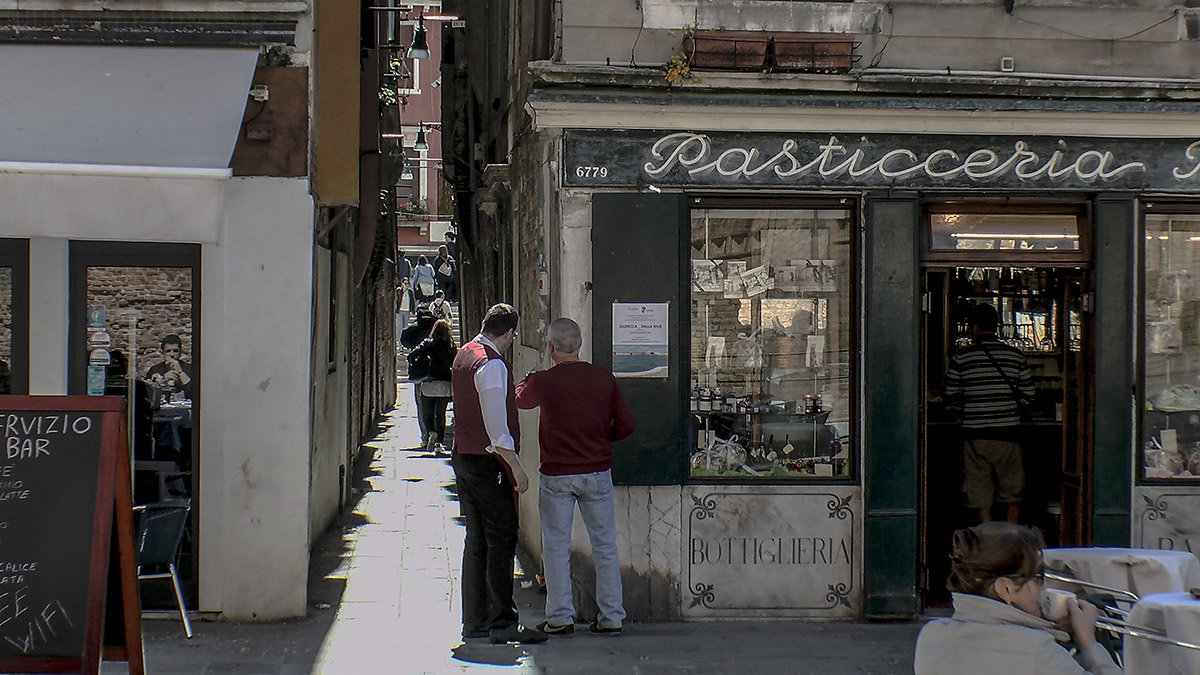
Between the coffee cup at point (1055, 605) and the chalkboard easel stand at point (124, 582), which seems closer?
the coffee cup at point (1055, 605)

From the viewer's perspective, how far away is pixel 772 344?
329 inches

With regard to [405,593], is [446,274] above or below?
above

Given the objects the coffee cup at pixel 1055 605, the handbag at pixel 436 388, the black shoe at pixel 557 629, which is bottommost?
the black shoe at pixel 557 629

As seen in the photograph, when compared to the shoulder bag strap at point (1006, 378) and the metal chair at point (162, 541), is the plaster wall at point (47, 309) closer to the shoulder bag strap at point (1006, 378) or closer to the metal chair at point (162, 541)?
the metal chair at point (162, 541)

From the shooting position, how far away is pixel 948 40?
8.20 m

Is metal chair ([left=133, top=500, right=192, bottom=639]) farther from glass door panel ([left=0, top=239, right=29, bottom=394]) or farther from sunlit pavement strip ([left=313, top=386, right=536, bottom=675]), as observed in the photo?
glass door panel ([left=0, top=239, right=29, bottom=394])

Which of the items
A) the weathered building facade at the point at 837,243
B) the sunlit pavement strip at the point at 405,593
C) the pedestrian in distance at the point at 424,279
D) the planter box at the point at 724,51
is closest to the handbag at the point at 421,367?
the sunlit pavement strip at the point at 405,593

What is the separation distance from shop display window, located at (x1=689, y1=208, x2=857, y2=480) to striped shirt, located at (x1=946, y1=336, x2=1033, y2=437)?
1.37 m

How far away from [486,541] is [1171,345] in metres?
4.56

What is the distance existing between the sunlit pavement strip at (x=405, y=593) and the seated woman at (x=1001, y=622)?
11.9 ft

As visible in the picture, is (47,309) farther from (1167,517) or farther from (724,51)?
(1167,517)

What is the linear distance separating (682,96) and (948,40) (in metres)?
1.77

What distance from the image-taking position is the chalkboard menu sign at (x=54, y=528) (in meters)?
5.76

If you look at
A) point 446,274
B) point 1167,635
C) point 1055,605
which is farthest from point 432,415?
point 1055,605
